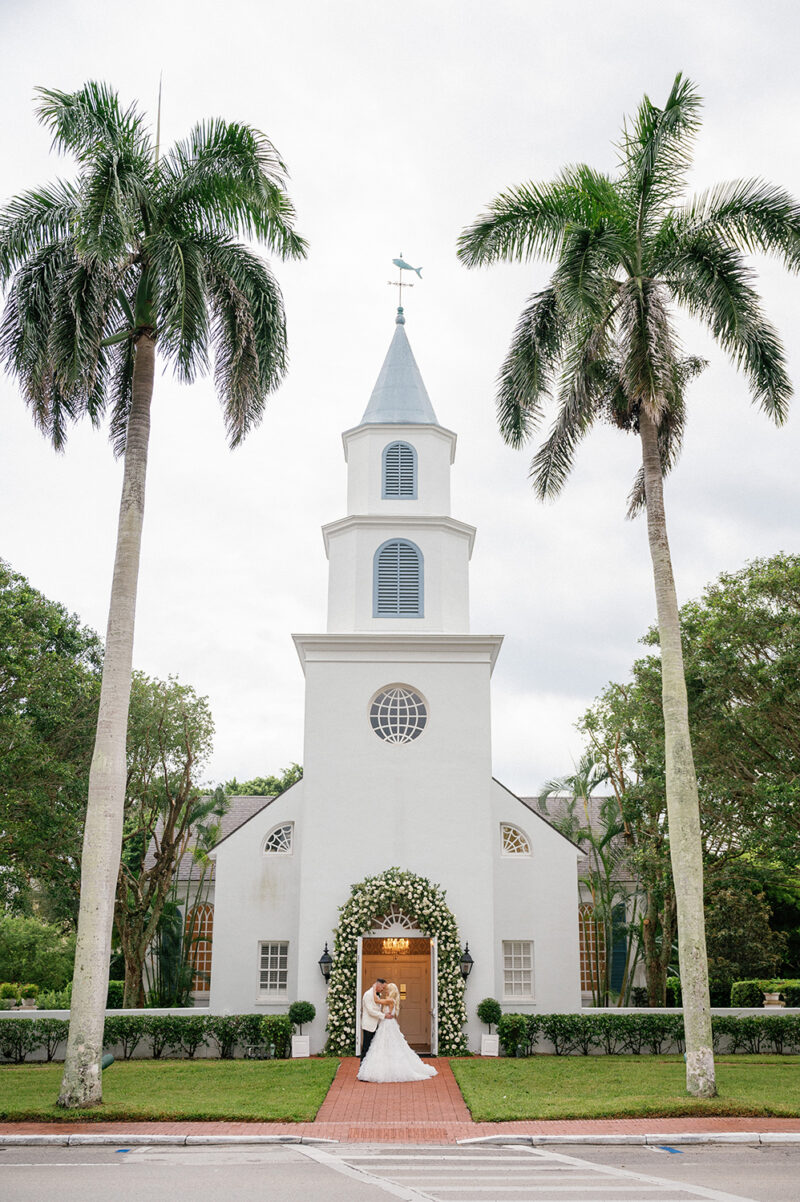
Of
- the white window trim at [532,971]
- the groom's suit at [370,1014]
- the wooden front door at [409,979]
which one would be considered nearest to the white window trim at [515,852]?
the white window trim at [532,971]

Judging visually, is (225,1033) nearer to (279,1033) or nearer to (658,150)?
(279,1033)

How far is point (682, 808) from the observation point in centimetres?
1525

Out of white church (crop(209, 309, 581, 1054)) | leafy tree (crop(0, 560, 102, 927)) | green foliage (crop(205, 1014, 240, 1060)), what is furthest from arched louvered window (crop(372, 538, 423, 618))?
green foliage (crop(205, 1014, 240, 1060))

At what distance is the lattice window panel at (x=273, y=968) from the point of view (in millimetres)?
22891

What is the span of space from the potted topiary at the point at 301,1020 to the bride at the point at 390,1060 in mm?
2694

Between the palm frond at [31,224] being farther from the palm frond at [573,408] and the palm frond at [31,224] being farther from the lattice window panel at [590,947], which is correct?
the lattice window panel at [590,947]

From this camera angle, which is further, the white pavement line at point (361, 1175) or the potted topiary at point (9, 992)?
the potted topiary at point (9, 992)

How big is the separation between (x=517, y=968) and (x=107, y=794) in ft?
39.3

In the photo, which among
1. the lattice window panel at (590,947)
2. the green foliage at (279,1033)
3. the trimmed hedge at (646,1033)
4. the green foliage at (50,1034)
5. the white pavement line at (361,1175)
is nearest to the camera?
the white pavement line at (361,1175)

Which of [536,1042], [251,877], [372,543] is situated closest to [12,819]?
[251,877]

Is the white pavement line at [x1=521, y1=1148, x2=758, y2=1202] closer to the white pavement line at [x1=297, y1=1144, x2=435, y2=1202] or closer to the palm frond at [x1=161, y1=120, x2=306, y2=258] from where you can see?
the white pavement line at [x1=297, y1=1144, x2=435, y2=1202]

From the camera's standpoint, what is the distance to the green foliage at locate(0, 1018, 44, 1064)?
20.2 metres

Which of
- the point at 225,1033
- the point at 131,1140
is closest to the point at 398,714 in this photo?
the point at 225,1033

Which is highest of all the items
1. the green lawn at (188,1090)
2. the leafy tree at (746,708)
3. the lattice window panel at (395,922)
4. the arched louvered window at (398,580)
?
the arched louvered window at (398,580)
